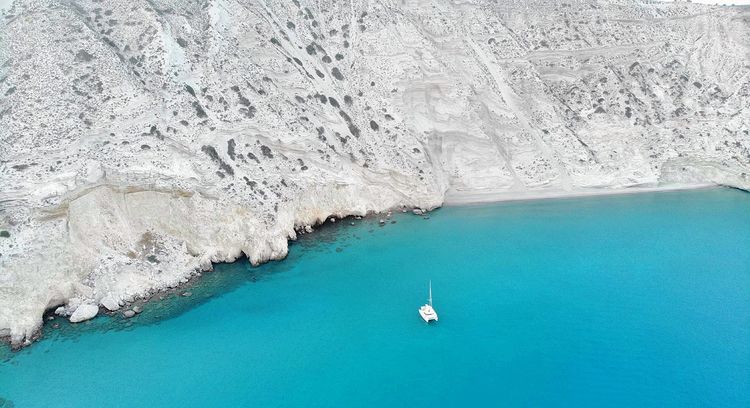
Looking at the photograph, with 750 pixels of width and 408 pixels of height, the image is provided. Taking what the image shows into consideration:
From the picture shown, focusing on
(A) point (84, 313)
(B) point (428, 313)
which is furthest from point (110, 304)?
(B) point (428, 313)

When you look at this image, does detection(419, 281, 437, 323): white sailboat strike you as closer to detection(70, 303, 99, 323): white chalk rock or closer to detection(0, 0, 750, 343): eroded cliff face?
detection(0, 0, 750, 343): eroded cliff face

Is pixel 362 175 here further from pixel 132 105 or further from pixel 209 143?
pixel 132 105

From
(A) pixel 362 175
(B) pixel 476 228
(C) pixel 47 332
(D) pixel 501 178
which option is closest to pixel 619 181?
(D) pixel 501 178

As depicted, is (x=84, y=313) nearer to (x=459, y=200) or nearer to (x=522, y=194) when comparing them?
(x=459, y=200)

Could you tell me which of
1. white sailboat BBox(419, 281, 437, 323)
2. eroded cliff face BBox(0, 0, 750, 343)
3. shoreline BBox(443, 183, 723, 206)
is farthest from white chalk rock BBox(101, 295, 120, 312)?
shoreline BBox(443, 183, 723, 206)

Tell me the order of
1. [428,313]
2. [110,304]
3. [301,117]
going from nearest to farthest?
1. [428,313]
2. [110,304]
3. [301,117]

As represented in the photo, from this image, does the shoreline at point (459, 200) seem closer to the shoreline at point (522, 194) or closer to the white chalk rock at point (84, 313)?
the shoreline at point (522, 194)

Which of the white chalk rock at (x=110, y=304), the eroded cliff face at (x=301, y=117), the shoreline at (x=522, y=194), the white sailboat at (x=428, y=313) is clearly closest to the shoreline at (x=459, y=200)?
the shoreline at (x=522, y=194)
